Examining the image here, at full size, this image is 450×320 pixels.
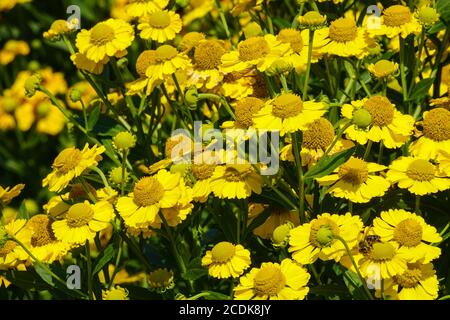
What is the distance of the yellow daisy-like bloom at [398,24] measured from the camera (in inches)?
67.7

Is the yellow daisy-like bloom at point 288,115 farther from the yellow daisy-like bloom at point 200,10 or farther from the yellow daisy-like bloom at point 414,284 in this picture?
the yellow daisy-like bloom at point 200,10

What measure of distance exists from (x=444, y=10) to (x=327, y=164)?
62 centimetres

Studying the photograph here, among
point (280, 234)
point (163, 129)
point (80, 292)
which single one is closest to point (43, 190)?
point (163, 129)

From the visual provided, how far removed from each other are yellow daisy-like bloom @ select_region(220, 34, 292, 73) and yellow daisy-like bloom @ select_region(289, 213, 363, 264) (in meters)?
0.33

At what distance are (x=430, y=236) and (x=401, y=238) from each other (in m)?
0.05

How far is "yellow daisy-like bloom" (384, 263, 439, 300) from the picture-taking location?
141 centimetres

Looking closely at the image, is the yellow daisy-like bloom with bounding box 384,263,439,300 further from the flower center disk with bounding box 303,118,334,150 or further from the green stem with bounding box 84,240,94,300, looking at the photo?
the green stem with bounding box 84,240,94,300

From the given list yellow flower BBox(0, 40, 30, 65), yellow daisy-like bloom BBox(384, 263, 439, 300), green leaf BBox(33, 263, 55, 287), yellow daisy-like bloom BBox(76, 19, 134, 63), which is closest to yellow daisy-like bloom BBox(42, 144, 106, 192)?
green leaf BBox(33, 263, 55, 287)

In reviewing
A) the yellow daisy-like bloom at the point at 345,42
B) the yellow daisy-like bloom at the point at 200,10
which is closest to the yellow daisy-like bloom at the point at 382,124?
the yellow daisy-like bloom at the point at 345,42

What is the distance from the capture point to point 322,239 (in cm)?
137

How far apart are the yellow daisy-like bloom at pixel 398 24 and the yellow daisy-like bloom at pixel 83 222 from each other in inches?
26.4

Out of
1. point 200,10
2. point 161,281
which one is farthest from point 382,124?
point 200,10

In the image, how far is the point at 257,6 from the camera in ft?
6.74

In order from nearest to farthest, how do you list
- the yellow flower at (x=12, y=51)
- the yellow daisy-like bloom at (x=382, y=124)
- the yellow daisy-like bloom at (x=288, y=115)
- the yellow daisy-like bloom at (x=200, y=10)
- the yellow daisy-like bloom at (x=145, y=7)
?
the yellow daisy-like bloom at (x=288, y=115) → the yellow daisy-like bloom at (x=382, y=124) → the yellow daisy-like bloom at (x=145, y=7) → the yellow daisy-like bloom at (x=200, y=10) → the yellow flower at (x=12, y=51)
